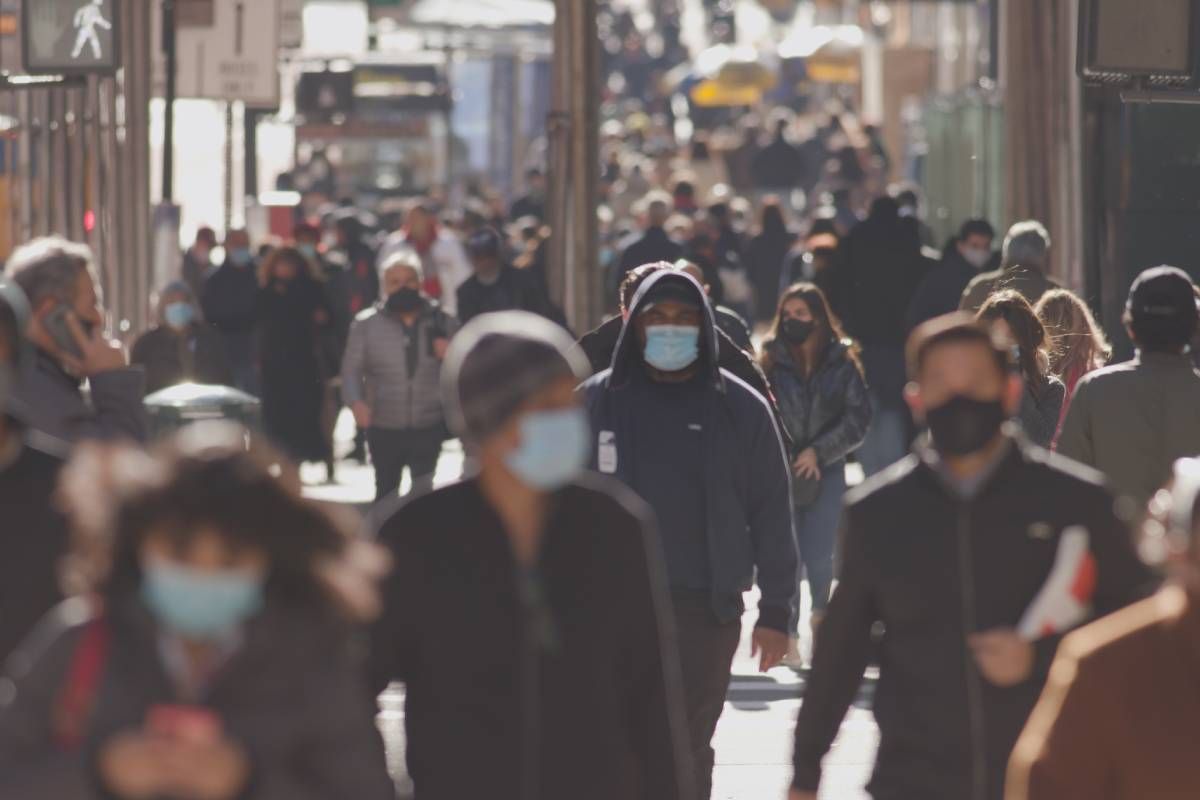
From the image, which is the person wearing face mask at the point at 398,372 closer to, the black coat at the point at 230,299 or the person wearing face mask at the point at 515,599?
the black coat at the point at 230,299

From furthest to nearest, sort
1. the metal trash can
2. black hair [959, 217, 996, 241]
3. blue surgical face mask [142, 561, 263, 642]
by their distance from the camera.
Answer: black hair [959, 217, 996, 241], the metal trash can, blue surgical face mask [142, 561, 263, 642]

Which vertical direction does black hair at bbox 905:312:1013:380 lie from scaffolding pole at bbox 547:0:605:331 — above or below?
below

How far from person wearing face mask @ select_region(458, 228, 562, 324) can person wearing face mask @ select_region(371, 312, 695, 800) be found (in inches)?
501

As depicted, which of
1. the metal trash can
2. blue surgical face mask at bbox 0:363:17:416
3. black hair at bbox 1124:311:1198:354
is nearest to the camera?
blue surgical face mask at bbox 0:363:17:416

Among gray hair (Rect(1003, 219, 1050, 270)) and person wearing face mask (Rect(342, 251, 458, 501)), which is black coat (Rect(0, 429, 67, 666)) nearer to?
gray hair (Rect(1003, 219, 1050, 270))

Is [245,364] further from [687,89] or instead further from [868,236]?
[687,89]

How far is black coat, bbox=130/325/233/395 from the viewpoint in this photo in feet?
55.6

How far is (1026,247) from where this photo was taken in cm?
1380

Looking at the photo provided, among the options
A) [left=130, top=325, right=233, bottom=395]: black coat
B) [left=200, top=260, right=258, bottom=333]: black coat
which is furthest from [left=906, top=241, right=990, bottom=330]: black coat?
[left=200, top=260, right=258, bottom=333]: black coat

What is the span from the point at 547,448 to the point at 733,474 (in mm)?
2982

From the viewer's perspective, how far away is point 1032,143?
57.9 feet

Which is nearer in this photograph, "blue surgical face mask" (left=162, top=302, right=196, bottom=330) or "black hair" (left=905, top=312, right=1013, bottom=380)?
"black hair" (left=905, top=312, right=1013, bottom=380)

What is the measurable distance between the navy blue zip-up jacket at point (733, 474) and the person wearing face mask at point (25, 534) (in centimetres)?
278

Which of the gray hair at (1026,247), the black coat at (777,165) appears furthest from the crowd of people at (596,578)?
the black coat at (777,165)
